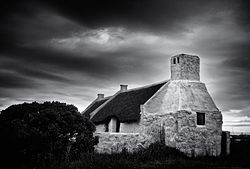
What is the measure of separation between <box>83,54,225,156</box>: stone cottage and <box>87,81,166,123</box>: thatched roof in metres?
0.12

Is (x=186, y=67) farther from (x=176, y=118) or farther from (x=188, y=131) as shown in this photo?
(x=188, y=131)

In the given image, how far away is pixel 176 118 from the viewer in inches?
980

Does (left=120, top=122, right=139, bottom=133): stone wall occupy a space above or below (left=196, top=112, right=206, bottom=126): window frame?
below

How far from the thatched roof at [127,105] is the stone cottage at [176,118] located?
0.12 metres

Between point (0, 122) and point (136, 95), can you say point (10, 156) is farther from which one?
point (136, 95)

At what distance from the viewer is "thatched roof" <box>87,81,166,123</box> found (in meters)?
29.4

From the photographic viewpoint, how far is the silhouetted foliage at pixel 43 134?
17.3m

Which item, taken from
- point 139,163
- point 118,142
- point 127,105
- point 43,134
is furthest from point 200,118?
point 43,134

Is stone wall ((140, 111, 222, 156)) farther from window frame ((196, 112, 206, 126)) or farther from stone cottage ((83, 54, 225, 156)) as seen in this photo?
window frame ((196, 112, 206, 126))

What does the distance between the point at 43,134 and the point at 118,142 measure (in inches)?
339

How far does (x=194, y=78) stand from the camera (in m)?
27.8

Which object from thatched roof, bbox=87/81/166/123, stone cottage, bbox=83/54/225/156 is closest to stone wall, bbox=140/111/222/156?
stone cottage, bbox=83/54/225/156

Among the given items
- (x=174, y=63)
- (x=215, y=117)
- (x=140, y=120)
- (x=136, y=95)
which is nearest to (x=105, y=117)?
(x=136, y=95)

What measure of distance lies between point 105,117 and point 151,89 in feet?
20.5
